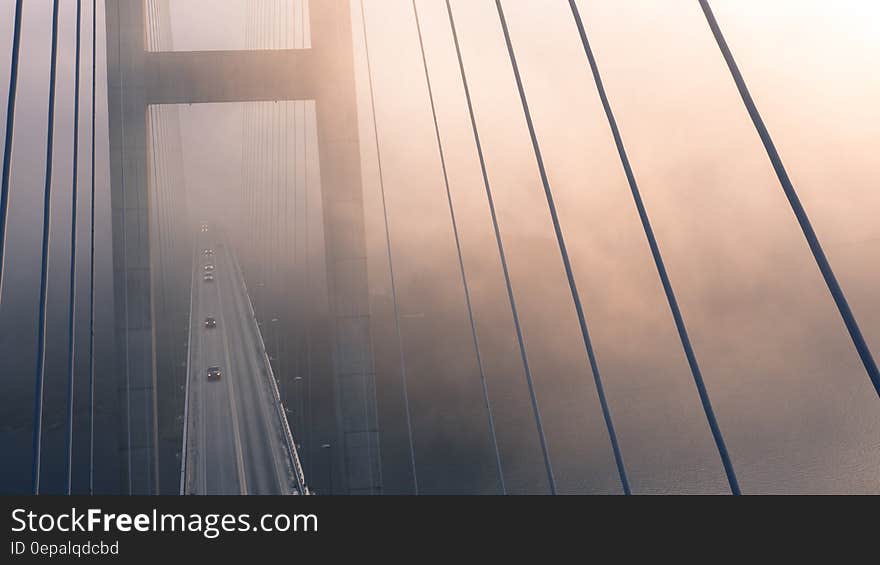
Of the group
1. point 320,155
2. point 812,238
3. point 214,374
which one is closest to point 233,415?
point 214,374

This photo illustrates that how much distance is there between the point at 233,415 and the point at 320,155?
11.8 meters

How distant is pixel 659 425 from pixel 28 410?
128ft

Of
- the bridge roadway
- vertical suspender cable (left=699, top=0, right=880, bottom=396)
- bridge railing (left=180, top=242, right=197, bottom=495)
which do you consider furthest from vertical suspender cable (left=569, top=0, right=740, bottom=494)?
bridge railing (left=180, top=242, right=197, bottom=495)

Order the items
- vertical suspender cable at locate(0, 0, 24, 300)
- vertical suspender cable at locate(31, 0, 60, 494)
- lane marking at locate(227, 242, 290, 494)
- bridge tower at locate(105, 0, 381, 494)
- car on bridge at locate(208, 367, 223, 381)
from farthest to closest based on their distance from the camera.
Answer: car on bridge at locate(208, 367, 223, 381), lane marking at locate(227, 242, 290, 494), bridge tower at locate(105, 0, 381, 494), vertical suspender cable at locate(31, 0, 60, 494), vertical suspender cable at locate(0, 0, 24, 300)

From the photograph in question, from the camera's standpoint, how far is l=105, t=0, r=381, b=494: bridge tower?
1549 centimetres

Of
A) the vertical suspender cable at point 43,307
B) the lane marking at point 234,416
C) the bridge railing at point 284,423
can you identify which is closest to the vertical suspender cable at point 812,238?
the vertical suspender cable at point 43,307

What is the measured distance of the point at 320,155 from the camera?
15.6 m

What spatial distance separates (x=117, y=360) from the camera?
17.6 m

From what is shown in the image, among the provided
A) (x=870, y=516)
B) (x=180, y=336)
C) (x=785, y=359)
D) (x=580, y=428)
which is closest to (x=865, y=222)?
(x=785, y=359)

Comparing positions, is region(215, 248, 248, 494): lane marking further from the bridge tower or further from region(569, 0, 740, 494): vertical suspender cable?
region(569, 0, 740, 494): vertical suspender cable

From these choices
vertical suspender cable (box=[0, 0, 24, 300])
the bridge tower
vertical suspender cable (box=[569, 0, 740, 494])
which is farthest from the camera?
the bridge tower

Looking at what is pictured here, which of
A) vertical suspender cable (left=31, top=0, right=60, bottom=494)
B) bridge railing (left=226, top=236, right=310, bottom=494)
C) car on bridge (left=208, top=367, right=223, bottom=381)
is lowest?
vertical suspender cable (left=31, top=0, right=60, bottom=494)

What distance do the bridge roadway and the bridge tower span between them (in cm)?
209

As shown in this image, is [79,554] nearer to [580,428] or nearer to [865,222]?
[580,428]
